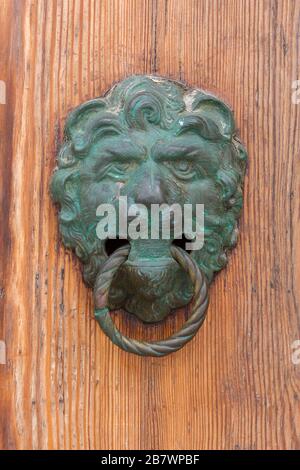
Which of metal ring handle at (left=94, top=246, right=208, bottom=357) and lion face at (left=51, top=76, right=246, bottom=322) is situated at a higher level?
lion face at (left=51, top=76, right=246, bottom=322)

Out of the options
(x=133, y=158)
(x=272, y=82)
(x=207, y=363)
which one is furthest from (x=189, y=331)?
(x=272, y=82)

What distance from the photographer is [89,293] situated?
86 cm

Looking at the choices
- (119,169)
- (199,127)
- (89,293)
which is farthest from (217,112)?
(89,293)

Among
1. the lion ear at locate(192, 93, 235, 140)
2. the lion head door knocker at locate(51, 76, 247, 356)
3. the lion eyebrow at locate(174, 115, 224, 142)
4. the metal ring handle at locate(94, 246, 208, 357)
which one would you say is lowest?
the metal ring handle at locate(94, 246, 208, 357)

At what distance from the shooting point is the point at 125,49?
861 millimetres

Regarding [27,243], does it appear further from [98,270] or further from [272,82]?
[272,82]

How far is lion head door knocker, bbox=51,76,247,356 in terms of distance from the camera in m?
0.79

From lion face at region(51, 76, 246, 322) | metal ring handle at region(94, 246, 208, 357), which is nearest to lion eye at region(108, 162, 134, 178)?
lion face at region(51, 76, 246, 322)

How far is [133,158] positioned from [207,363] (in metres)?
0.29

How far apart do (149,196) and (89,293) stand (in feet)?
0.54

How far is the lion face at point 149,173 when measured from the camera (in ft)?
2.61

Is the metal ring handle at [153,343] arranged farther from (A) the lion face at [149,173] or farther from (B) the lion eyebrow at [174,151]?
(B) the lion eyebrow at [174,151]

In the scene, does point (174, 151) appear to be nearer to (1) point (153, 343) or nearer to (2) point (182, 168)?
(2) point (182, 168)

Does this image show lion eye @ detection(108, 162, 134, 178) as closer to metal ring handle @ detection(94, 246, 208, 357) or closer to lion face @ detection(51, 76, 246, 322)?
lion face @ detection(51, 76, 246, 322)
